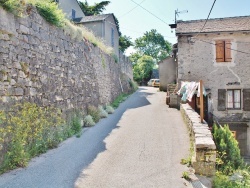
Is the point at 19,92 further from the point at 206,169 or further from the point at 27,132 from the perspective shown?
the point at 206,169

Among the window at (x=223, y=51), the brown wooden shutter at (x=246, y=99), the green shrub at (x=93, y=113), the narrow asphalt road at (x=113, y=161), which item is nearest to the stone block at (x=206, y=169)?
the narrow asphalt road at (x=113, y=161)

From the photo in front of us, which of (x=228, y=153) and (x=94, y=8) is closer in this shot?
(x=228, y=153)

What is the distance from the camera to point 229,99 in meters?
15.1

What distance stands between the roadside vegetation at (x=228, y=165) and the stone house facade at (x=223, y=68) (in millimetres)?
7772

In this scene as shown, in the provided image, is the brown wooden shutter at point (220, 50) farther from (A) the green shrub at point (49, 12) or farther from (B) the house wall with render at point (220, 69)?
(A) the green shrub at point (49, 12)

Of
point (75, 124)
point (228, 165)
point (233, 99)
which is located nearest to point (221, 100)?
point (233, 99)

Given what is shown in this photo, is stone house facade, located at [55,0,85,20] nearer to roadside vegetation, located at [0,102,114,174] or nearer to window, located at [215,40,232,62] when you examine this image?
window, located at [215,40,232,62]

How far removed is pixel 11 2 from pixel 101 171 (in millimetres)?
4384

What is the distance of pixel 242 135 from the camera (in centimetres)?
1493

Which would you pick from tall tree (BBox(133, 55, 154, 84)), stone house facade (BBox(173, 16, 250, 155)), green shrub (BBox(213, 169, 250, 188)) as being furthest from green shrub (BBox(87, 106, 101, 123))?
tall tree (BBox(133, 55, 154, 84))

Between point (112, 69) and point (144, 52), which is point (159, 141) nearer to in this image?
point (112, 69)

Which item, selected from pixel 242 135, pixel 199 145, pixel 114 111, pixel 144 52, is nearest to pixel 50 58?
pixel 199 145

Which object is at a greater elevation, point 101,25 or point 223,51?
point 101,25

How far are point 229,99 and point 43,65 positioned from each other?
1191cm
